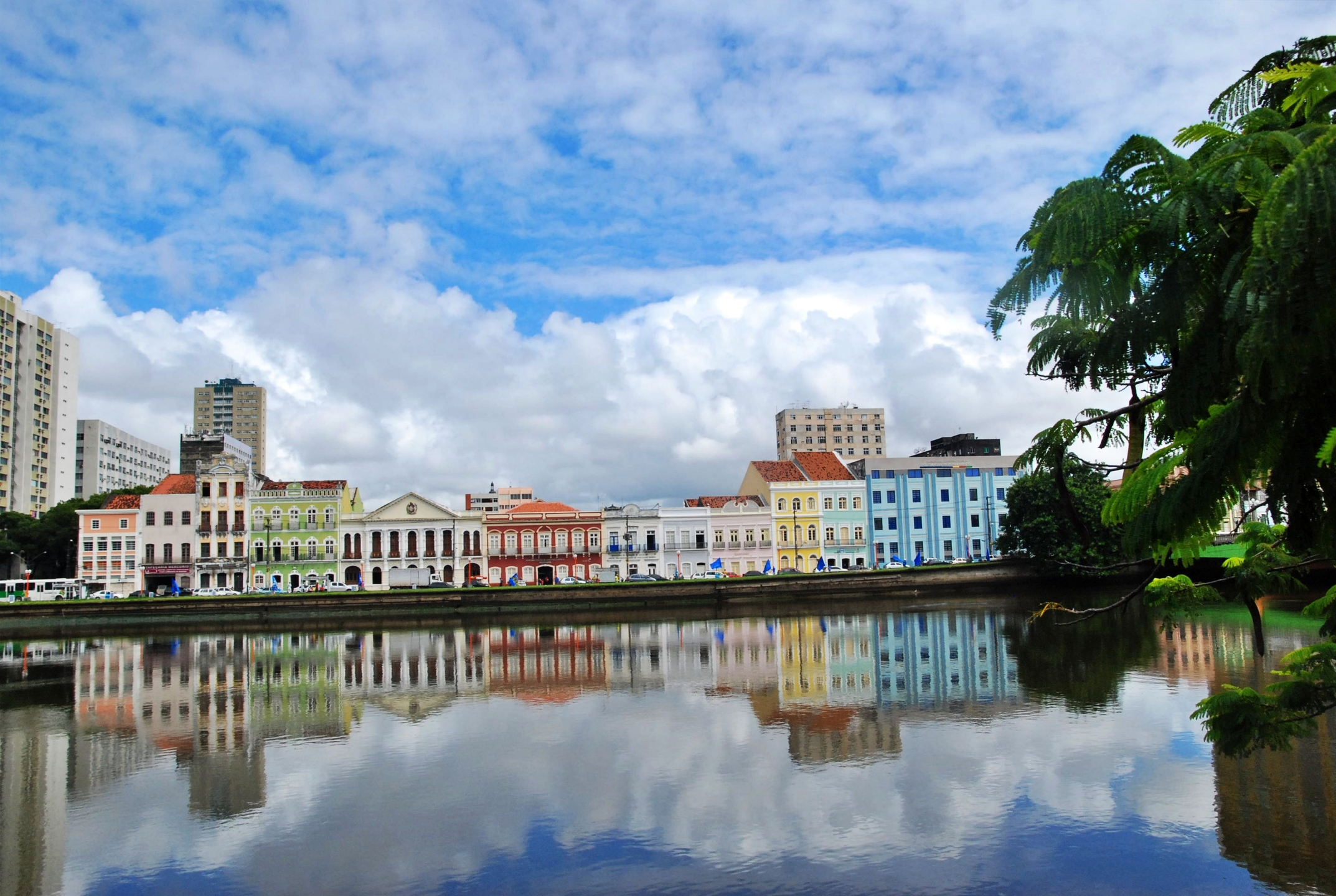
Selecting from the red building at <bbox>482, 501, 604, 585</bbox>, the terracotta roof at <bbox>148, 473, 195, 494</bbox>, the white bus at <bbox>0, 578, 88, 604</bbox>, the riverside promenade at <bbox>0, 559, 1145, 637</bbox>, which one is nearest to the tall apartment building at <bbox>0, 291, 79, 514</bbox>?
the white bus at <bbox>0, 578, 88, 604</bbox>

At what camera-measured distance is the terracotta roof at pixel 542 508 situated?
2827 inches

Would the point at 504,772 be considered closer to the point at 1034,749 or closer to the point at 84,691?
the point at 1034,749

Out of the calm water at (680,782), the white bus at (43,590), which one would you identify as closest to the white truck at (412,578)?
the white bus at (43,590)

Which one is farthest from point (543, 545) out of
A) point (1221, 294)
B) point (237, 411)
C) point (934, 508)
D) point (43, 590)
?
point (237, 411)

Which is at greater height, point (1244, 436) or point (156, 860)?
point (1244, 436)

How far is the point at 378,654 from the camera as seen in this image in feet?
119

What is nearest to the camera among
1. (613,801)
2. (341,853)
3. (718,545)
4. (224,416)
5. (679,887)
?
(679,887)

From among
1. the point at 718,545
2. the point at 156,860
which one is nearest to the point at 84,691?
the point at 156,860

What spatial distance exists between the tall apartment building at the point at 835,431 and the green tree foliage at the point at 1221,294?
5699 inches

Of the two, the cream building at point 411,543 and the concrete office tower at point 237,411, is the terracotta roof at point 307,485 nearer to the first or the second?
the cream building at point 411,543

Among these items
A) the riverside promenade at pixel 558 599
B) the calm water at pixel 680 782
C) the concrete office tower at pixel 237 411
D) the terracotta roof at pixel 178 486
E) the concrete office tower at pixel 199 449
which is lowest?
the calm water at pixel 680 782

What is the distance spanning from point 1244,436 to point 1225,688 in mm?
2588

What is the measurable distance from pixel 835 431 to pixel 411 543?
301 ft

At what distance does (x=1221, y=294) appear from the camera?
9.80 ft
